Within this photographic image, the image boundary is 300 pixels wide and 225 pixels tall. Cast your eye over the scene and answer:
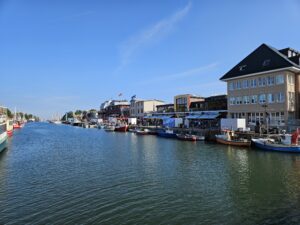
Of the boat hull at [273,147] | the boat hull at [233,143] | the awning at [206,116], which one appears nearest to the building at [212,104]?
the awning at [206,116]

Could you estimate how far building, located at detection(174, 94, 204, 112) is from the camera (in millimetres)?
79812

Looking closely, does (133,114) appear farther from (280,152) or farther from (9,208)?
(9,208)

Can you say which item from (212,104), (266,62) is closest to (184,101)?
(212,104)

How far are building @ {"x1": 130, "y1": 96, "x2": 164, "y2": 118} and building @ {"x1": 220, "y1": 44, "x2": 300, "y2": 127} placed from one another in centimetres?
6183

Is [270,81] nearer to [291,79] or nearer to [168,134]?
[291,79]

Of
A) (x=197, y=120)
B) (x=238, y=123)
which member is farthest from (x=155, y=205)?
(x=197, y=120)

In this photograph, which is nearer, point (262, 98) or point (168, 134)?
point (262, 98)

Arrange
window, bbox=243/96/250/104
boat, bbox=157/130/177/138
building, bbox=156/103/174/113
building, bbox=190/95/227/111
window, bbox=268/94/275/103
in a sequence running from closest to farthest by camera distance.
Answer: window, bbox=268/94/275/103 → window, bbox=243/96/250/104 → boat, bbox=157/130/177/138 → building, bbox=190/95/227/111 → building, bbox=156/103/174/113

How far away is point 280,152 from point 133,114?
306ft

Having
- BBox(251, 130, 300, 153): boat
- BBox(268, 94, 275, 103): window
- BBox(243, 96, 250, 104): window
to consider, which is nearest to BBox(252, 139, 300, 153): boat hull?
BBox(251, 130, 300, 153): boat

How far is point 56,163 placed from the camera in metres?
28.2

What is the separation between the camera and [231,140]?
4309 centimetres

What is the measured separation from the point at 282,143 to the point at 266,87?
48.8ft

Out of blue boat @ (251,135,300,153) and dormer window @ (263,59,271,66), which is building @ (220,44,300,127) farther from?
blue boat @ (251,135,300,153)
